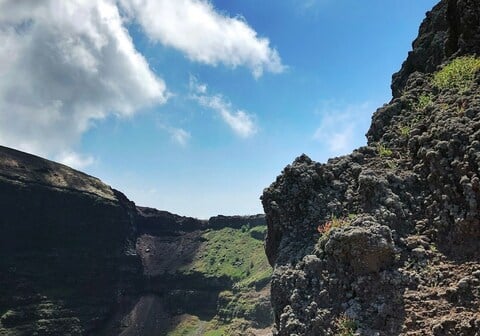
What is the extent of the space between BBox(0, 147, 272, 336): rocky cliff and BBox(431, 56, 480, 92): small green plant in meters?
71.8

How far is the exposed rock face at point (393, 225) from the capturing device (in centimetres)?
1005

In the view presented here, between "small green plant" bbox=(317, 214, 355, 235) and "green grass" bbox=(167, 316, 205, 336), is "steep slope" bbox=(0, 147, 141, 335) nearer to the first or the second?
"green grass" bbox=(167, 316, 205, 336)

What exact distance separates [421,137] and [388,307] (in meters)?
5.39

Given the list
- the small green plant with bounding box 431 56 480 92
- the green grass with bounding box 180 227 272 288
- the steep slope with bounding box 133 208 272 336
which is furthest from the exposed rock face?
the green grass with bounding box 180 227 272 288

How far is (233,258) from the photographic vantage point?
110 m

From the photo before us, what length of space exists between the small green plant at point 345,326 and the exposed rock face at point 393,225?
5 cm

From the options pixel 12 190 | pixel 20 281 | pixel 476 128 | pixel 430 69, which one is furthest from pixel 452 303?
pixel 12 190

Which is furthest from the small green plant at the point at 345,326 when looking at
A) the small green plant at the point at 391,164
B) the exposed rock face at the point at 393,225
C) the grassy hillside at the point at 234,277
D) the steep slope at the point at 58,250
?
the steep slope at the point at 58,250

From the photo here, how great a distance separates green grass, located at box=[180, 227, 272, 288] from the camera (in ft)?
330

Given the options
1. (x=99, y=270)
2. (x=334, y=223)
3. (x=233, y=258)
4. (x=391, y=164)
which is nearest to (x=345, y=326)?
(x=334, y=223)

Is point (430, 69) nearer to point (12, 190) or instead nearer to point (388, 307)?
point (388, 307)

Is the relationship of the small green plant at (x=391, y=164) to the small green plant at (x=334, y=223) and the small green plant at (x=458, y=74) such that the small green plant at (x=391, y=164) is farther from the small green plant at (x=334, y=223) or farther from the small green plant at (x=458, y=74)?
the small green plant at (x=458, y=74)

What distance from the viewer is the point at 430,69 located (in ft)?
59.2

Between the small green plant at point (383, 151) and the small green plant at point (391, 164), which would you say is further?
the small green plant at point (383, 151)
